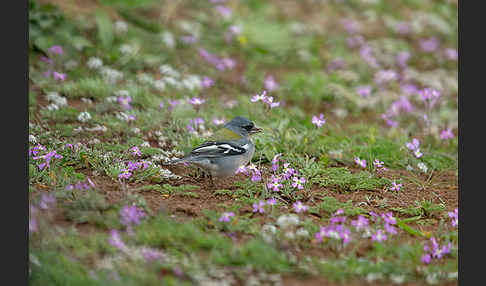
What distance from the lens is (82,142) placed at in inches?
265

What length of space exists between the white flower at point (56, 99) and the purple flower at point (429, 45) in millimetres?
9352

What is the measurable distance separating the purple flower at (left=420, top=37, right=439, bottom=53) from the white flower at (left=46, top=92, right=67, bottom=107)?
30.7 ft

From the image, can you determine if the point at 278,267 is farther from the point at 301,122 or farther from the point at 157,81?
the point at 157,81

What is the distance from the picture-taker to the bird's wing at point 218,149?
592 cm

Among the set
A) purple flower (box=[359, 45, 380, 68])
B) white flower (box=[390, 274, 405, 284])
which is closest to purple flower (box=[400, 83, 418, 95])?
purple flower (box=[359, 45, 380, 68])

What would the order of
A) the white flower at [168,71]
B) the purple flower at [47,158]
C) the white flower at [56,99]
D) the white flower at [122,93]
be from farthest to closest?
1. the white flower at [168,71]
2. the white flower at [122,93]
3. the white flower at [56,99]
4. the purple flower at [47,158]

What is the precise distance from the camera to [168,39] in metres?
10.2

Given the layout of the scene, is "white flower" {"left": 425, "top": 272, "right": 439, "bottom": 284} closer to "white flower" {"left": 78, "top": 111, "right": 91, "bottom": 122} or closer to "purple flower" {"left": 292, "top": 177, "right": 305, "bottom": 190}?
"purple flower" {"left": 292, "top": 177, "right": 305, "bottom": 190}

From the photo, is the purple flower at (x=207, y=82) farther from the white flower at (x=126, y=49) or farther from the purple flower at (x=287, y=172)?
the purple flower at (x=287, y=172)

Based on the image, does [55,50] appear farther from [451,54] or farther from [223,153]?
[451,54]

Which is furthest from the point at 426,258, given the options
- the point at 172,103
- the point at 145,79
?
the point at 145,79

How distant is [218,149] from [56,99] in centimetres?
316

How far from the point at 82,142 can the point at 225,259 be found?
3.31 metres

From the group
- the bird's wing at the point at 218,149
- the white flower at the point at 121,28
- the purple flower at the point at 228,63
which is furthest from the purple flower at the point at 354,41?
the bird's wing at the point at 218,149
